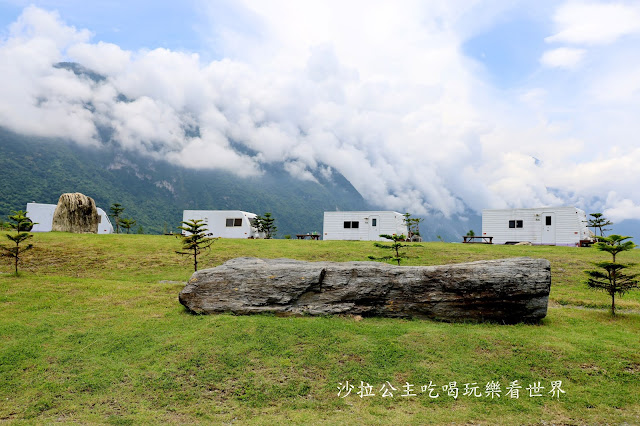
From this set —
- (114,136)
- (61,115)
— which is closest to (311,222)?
(114,136)

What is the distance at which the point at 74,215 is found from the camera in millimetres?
31453

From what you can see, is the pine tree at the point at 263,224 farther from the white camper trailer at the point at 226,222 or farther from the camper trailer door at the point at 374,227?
the camper trailer door at the point at 374,227

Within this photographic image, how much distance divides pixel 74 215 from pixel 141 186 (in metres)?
112

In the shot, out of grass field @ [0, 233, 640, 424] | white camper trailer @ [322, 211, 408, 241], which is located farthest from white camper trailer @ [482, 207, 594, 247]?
grass field @ [0, 233, 640, 424]

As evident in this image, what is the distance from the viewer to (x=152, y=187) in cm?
14125

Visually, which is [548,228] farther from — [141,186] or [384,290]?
[141,186]

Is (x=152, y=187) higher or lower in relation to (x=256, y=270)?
higher

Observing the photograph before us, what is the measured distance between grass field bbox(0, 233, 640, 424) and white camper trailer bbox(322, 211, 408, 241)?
2379cm

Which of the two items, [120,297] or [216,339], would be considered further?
[120,297]

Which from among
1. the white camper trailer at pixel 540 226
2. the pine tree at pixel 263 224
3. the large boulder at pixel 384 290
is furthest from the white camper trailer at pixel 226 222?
the large boulder at pixel 384 290

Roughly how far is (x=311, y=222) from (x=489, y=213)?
4935 inches

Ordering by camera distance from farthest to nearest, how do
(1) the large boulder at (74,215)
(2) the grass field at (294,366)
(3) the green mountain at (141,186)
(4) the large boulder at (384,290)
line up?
(3) the green mountain at (141,186)
(1) the large boulder at (74,215)
(4) the large boulder at (384,290)
(2) the grass field at (294,366)

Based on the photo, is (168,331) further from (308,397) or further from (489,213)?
(489,213)

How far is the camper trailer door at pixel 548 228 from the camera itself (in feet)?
102
